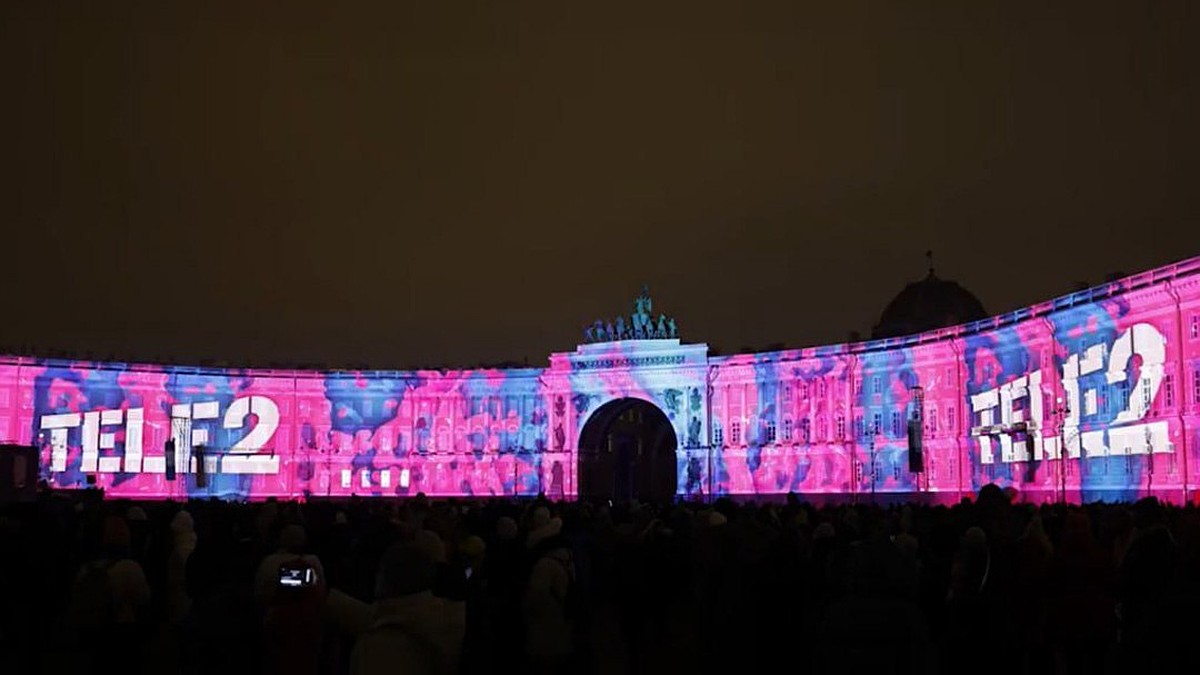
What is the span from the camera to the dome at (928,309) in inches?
3745

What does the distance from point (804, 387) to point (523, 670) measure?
257ft

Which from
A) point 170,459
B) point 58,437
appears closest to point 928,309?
point 170,459

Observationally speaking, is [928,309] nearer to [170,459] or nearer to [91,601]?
[170,459]

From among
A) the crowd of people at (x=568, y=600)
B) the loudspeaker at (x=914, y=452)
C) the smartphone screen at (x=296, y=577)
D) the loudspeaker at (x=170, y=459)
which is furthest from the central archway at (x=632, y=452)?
the smartphone screen at (x=296, y=577)

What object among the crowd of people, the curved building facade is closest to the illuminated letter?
the curved building facade

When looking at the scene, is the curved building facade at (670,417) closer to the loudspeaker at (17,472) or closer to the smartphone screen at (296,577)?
the loudspeaker at (17,472)

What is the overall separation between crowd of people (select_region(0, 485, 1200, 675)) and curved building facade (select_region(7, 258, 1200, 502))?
4604cm

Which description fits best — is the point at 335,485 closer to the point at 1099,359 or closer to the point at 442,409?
the point at 442,409

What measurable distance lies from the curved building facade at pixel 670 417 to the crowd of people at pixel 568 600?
46.0m

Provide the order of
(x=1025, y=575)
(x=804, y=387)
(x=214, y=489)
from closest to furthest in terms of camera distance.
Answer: (x=1025, y=575) < (x=804, y=387) < (x=214, y=489)

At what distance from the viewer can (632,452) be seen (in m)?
102

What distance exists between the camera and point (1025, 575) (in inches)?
518

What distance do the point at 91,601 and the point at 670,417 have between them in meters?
84.8

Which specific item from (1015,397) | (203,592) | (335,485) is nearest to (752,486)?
(1015,397)
